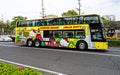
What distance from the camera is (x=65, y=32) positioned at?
19.3m

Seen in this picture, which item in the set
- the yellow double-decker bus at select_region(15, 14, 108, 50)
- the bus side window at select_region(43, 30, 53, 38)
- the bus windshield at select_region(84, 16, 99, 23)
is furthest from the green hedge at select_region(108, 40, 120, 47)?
the bus side window at select_region(43, 30, 53, 38)

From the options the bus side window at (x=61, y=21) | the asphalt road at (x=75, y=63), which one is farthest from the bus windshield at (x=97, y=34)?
the bus side window at (x=61, y=21)

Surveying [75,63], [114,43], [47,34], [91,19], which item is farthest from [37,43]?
[75,63]

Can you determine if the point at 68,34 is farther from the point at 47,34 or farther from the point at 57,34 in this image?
the point at 47,34

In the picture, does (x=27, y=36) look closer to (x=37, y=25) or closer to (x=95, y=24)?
(x=37, y=25)

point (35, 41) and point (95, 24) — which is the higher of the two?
point (95, 24)

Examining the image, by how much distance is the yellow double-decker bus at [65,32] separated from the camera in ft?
57.4

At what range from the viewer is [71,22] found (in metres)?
18.9

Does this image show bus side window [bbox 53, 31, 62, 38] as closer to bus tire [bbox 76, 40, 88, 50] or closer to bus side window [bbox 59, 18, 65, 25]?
bus side window [bbox 59, 18, 65, 25]

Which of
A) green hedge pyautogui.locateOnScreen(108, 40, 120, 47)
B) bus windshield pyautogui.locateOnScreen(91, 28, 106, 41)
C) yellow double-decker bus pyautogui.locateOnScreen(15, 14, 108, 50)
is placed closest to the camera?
bus windshield pyautogui.locateOnScreen(91, 28, 106, 41)

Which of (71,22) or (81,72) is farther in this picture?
(71,22)

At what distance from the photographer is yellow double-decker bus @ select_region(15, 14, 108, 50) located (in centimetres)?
1748

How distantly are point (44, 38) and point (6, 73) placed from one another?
16.5 metres

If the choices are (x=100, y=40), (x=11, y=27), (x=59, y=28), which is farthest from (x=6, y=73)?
(x=11, y=27)
